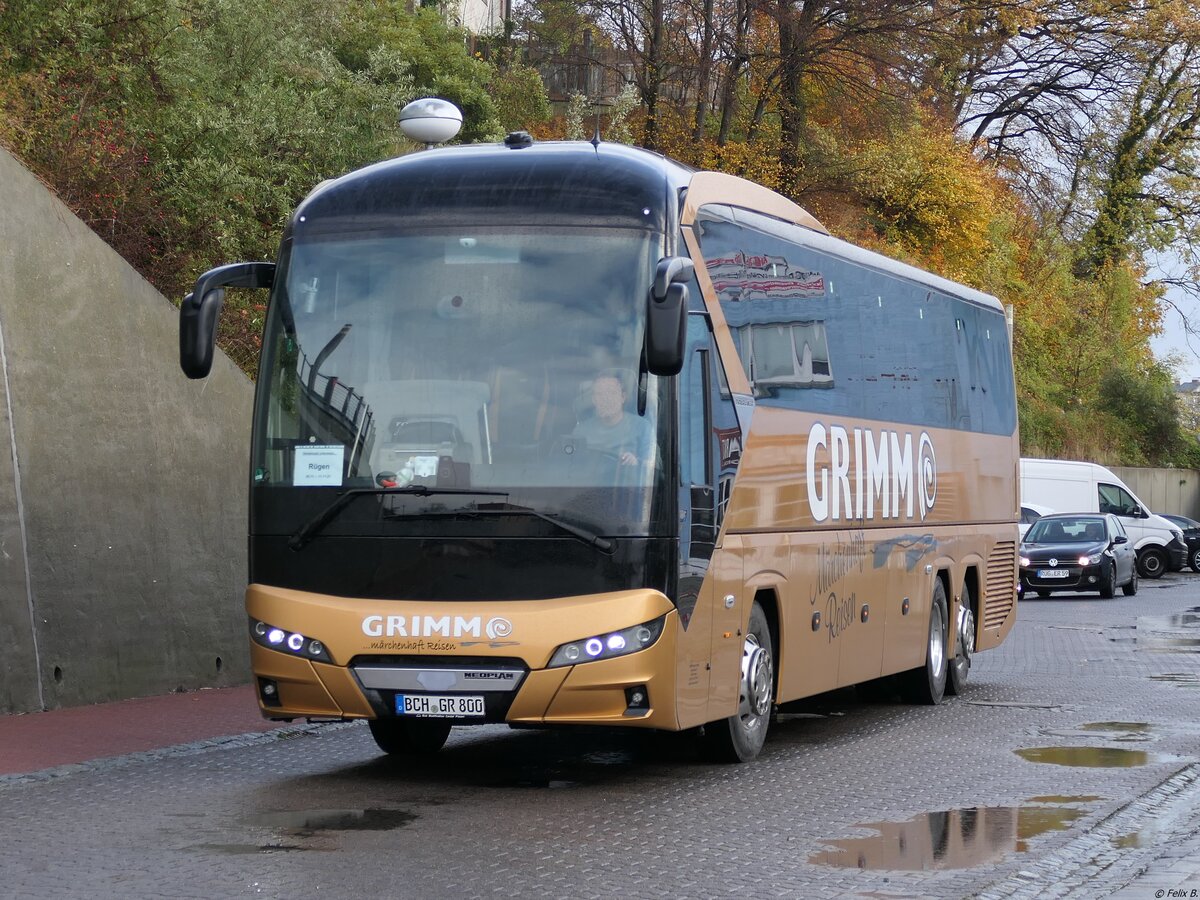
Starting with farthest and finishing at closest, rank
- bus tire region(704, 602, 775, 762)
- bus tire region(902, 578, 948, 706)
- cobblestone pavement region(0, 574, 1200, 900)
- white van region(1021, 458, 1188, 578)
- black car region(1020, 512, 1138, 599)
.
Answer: white van region(1021, 458, 1188, 578) → black car region(1020, 512, 1138, 599) → bus tire region(902, 578, 948, 706) → bus tire region(704, 602, 775, 762) → cobblestone pavement region(0, 574, 1200, 900)

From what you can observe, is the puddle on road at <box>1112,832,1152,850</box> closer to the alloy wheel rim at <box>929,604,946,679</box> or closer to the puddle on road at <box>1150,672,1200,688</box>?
the alloy wheel rim at <box>929,604,946,679</box>

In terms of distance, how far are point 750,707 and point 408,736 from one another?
219 cm

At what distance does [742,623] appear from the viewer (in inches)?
421

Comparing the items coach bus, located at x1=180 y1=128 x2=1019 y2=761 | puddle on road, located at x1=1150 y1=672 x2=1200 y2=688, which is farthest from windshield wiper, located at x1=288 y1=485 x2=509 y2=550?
puddle on road, located at x1=1150 y1=672 x2=1200 y2=688

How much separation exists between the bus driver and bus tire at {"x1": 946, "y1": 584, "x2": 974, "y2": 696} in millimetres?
7150

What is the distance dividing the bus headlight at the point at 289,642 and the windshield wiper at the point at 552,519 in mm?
1122

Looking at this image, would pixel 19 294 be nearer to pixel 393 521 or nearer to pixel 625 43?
pixel 393 521

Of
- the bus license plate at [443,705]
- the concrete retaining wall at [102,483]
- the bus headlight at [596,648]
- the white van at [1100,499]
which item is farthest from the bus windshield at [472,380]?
the white van at [1100,499]

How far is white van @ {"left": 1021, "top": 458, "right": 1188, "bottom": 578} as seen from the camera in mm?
42312

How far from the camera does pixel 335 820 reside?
8750 mm

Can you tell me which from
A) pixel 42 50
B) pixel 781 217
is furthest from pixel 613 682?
pixel 42 50

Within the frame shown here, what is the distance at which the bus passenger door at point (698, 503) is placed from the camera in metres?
9.73

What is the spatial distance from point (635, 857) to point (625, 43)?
88.5ft

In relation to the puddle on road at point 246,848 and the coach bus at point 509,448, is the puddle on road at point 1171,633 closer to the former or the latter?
the coach bus at point 509,448
